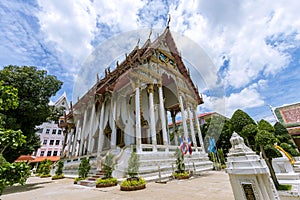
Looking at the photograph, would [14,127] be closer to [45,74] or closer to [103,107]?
[45,74]

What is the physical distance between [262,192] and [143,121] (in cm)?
1125

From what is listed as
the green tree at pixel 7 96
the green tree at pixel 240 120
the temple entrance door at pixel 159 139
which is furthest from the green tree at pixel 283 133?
the green tree at pixel 7 96

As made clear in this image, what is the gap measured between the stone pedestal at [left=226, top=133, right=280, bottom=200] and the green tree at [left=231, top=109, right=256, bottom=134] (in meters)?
7.93

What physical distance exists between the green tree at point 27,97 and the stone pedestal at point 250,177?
36.7ft

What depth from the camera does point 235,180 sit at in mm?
2795

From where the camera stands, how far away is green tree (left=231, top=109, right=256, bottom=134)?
982cm

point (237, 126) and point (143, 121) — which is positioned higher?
point (143, 121)

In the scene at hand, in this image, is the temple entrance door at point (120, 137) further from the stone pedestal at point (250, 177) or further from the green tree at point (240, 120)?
the stone pedestal at point (250, 177)

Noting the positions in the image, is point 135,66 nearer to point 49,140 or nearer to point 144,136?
point 144,136

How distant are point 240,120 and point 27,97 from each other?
14.2m

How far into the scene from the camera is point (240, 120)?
995 cm

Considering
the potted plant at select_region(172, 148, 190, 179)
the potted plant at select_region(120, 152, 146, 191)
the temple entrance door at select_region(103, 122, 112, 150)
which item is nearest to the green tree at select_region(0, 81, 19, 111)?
the potted plant at select_region(120, 152, 146, 191)

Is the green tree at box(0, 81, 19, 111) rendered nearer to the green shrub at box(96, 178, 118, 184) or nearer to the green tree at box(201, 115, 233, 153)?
the green shrub at box(96, 178, 118, 184)

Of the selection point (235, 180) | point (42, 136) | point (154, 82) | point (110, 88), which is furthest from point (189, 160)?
point (42, 136)
